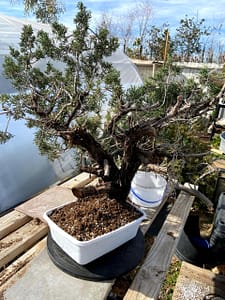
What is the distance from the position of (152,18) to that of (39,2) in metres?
4.01

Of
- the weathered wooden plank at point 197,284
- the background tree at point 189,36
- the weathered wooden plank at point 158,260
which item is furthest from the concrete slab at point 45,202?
the background tree at point 189,36

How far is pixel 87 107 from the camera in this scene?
977mm

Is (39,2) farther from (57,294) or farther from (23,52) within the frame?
(57,294)

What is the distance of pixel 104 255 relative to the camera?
2.97 feet

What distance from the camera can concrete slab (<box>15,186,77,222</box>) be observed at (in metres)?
1.29

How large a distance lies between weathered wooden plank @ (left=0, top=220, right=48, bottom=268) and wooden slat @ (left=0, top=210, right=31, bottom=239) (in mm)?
24

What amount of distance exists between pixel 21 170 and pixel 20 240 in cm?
87

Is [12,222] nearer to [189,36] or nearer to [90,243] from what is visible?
[90,243]

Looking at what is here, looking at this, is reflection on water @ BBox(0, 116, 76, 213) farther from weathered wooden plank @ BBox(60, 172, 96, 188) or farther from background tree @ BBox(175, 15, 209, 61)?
background tree @ BBox(175, 15, 209, 61)

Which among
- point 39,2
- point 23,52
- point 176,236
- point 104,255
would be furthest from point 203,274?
point 39,2

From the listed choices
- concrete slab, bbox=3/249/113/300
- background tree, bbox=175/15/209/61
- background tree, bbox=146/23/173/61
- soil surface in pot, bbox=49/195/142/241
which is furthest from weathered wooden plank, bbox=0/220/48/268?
background tree, bbox=175/15/209/61

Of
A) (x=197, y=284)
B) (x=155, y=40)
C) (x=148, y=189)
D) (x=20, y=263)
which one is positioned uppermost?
(x=155, y=40)

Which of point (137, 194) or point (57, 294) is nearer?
point (57, 294)

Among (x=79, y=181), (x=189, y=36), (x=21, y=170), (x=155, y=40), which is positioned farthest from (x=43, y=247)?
(x=189, y=36)
